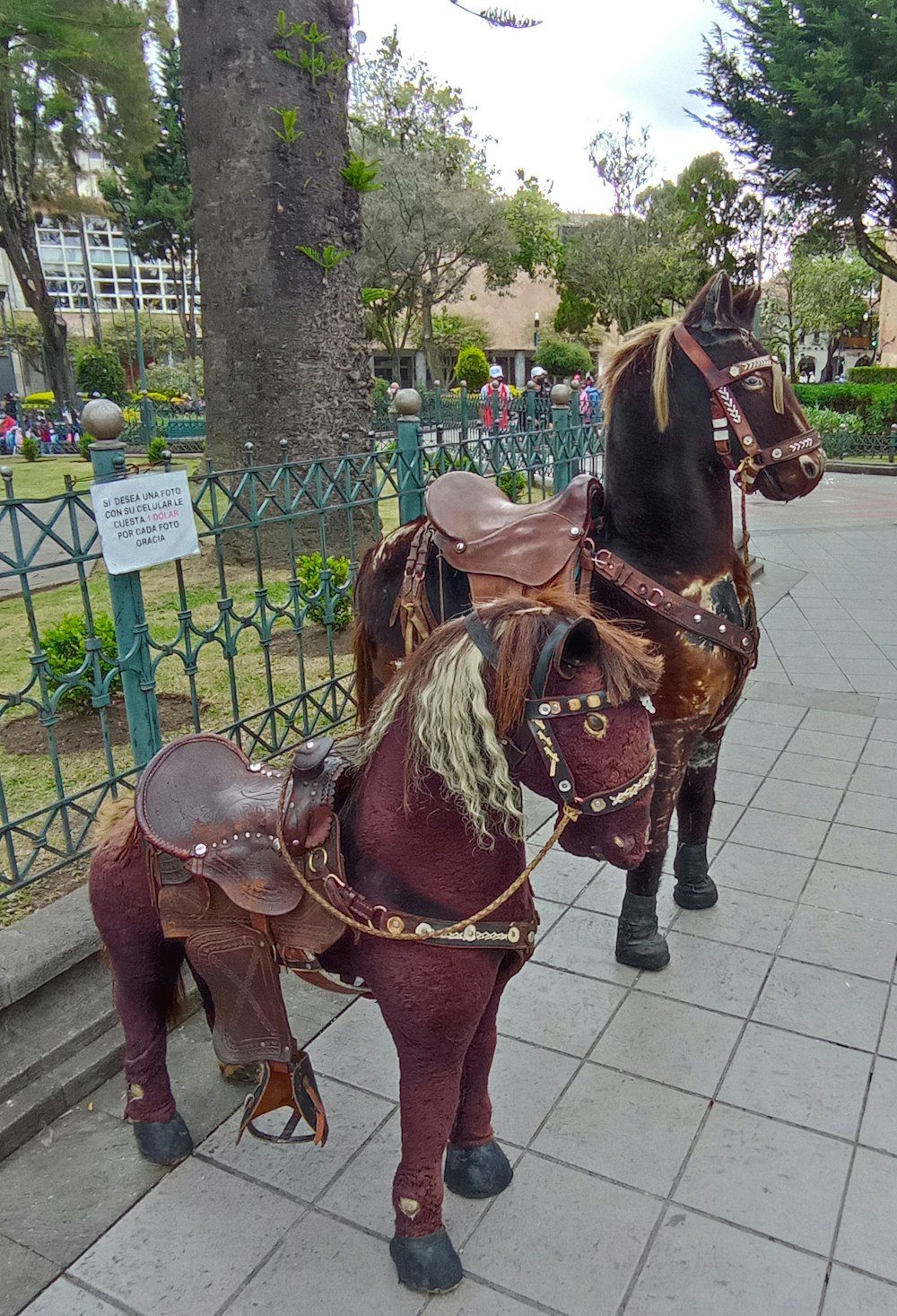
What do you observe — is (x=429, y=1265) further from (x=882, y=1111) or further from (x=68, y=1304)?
(x=882, y=1111)

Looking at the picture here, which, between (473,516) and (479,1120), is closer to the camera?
(479,1120)

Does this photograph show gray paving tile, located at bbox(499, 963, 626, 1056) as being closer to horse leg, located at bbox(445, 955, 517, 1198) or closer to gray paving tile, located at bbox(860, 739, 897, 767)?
horse leg, located at bbox(445, 955, 517, 1198)

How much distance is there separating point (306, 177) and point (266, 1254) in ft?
22.5

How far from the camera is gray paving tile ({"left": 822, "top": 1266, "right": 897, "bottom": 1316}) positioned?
6.40 feet

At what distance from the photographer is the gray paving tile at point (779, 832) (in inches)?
158

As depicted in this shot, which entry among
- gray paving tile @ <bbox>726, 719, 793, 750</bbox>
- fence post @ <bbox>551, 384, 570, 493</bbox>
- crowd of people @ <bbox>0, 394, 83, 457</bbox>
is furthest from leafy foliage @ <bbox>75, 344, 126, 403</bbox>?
gray paving tile @ <bbox>726, 719, 793, 750</bbox>

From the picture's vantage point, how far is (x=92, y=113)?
23.6 meters

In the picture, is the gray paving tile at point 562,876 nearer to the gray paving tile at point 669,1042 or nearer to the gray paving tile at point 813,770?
the gray paving tile at point 669,1042

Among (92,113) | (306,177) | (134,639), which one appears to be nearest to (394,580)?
(134,639)

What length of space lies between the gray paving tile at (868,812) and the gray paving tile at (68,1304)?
3.55m

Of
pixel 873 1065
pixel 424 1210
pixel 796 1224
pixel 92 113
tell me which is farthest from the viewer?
pixel 92 113

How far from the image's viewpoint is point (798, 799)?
4469mm

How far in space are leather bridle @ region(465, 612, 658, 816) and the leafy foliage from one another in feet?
108

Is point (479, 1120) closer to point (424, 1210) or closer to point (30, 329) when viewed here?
point (424, 1210)
